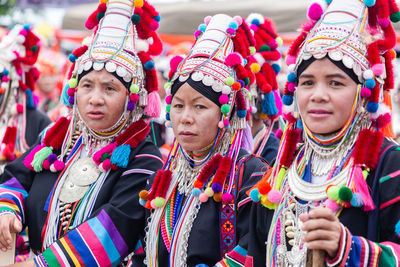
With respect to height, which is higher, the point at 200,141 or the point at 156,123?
the point at 156,123

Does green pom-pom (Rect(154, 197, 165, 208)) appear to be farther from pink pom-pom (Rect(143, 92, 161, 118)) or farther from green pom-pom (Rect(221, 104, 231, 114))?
pink pom-pom (Rect(143, 92, 161, 118))

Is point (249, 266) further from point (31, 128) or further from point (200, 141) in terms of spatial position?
point (31, 128)

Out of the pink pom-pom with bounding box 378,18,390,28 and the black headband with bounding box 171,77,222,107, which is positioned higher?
the pink pom-pom with bounding box 378,18,390,28

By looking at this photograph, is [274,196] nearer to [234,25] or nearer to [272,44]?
[234,25]

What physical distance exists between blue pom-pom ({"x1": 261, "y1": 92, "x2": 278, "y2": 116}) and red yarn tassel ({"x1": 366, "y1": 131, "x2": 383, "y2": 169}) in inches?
78.6

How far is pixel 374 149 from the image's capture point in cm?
237

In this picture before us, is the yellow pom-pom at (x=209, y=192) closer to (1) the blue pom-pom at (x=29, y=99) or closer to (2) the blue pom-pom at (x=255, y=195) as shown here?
(2) the blue pom-pom at (x=255, y=195)

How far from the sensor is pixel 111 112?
3.56 meters

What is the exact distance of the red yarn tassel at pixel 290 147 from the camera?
270 centimetres

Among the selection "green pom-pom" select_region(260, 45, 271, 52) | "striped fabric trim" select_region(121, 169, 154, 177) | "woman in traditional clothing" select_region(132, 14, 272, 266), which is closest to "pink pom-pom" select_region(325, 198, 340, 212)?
"woman in traditional clothing" select_region(132, 14, 272, 266)

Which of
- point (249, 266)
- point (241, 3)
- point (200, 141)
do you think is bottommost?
point (249, 266)

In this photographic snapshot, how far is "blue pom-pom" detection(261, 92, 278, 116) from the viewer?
4.38 metres

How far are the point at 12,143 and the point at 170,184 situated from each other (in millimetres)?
2746

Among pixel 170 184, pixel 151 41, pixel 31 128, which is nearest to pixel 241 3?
pixel 31 128
